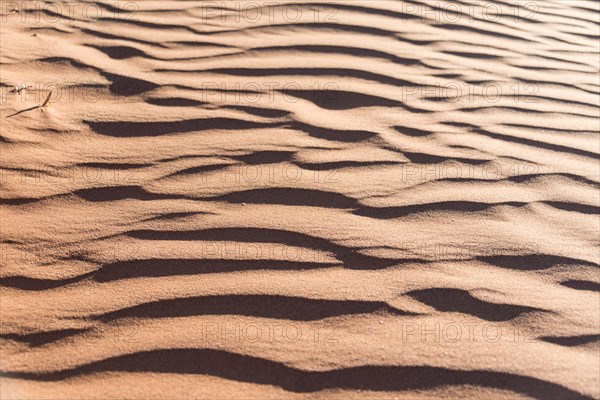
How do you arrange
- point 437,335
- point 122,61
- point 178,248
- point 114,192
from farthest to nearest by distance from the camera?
point 122,61 → point 114,192 → point 178,248 → point 437,335

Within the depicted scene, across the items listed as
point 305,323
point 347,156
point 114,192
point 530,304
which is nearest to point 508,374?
point 530,304

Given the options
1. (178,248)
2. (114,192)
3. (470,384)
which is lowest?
(470,384)

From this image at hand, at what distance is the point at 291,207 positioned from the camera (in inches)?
96.7

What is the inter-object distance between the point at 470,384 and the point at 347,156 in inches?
45.9

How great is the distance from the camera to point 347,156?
274cm

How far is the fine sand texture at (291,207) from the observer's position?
74.3 inches

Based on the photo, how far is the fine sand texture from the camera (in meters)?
1.89

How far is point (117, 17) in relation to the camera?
3.69 m

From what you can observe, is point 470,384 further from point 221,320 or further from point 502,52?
point 502,52

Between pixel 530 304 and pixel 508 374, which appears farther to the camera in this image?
pixel 530 304

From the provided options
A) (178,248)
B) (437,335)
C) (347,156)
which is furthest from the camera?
(347,156)

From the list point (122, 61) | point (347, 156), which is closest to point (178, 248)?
point (347, 156)

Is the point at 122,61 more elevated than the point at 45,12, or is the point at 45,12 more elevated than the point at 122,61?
the point at 45,12

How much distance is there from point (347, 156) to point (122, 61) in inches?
51.5
